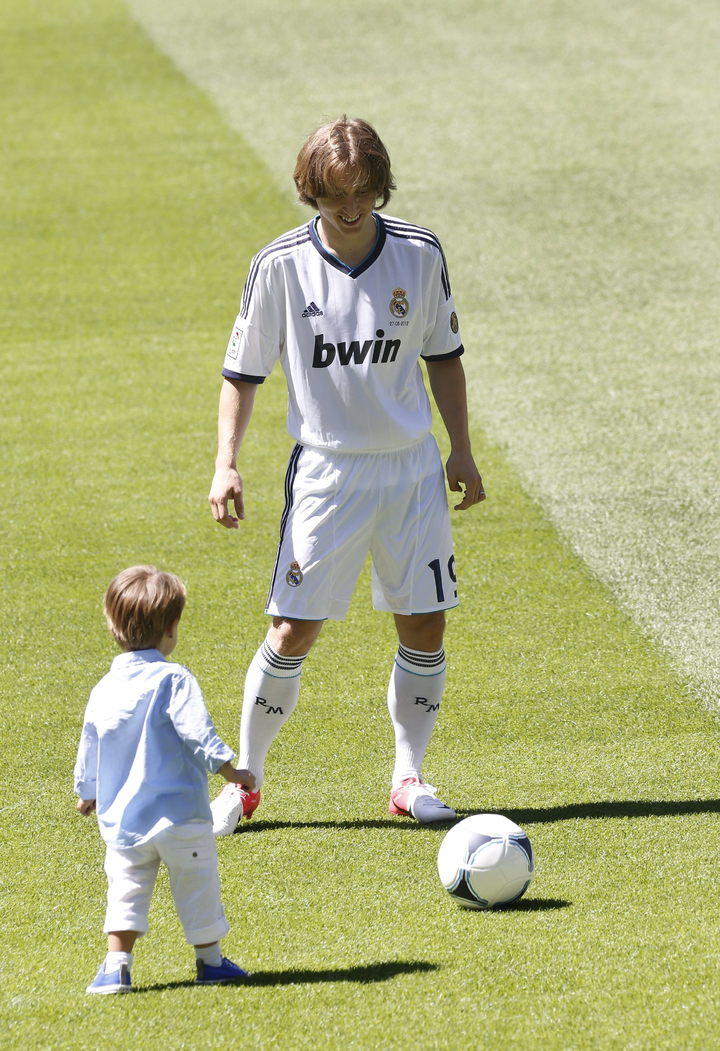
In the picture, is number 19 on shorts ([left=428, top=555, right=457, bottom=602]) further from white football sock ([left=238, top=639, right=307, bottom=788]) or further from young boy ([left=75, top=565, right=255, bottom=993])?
young boy ([left=75, top=565, right=255, bottom=993])

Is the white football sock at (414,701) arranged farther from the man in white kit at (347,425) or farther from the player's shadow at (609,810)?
the player's shadow at (609,810)

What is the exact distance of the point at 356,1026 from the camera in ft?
12.0

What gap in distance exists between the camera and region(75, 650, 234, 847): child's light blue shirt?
12.3 ft

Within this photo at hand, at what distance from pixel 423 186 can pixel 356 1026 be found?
10.7 m

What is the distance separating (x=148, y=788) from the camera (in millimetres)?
3768

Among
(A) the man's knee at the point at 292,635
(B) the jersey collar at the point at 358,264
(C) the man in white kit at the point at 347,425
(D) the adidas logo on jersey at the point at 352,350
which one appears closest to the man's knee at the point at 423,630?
(C) the man in white kit at the point at 347,425

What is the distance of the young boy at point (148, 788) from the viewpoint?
3754 mm

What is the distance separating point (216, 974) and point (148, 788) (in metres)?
0.56

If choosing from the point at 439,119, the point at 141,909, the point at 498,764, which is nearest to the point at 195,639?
the point at 498,764

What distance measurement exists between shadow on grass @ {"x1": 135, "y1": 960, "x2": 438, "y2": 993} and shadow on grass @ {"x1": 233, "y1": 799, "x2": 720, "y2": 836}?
0.99m

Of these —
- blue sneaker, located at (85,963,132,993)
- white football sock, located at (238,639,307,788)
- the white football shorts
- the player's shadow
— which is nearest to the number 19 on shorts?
the white football shorts

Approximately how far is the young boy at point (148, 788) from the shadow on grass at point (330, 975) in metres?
0.08

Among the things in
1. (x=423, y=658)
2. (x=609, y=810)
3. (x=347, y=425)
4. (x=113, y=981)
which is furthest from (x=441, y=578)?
(x=113, y=981)

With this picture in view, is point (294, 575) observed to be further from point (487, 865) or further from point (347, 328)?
point (487, 865)
